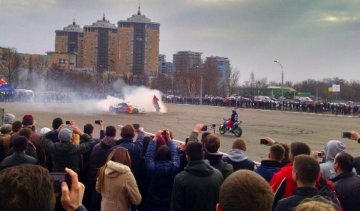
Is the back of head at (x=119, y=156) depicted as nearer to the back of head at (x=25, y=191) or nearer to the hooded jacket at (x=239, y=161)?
the hooded jacket at (x=239, y=161)

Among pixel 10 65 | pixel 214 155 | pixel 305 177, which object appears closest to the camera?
pixel 305 177

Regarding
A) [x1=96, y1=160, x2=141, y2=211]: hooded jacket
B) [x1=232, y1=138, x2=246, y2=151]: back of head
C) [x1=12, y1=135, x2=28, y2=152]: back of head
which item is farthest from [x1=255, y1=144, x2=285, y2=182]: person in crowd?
[x1=12, y1=135, x2=28, y2=152]: back of head

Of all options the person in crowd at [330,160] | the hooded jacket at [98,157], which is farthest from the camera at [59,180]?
the hooded jacket at [98,157]

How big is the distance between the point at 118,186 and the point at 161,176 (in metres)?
0.96

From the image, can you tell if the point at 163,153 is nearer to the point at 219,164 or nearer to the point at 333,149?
the point at 219,164

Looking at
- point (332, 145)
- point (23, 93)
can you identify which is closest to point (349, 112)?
point (23, 93)

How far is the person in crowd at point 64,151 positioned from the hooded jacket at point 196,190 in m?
2.95

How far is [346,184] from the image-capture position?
5.39 metres

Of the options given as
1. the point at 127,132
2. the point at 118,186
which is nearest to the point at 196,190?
the point at 118,186

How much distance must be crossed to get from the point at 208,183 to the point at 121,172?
1156 mm

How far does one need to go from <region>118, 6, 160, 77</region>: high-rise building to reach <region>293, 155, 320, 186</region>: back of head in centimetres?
18273

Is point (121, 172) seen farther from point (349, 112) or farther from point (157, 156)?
point (349, 112)

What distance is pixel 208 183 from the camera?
17.1ft

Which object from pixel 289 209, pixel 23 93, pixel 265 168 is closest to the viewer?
pixel 289 209
